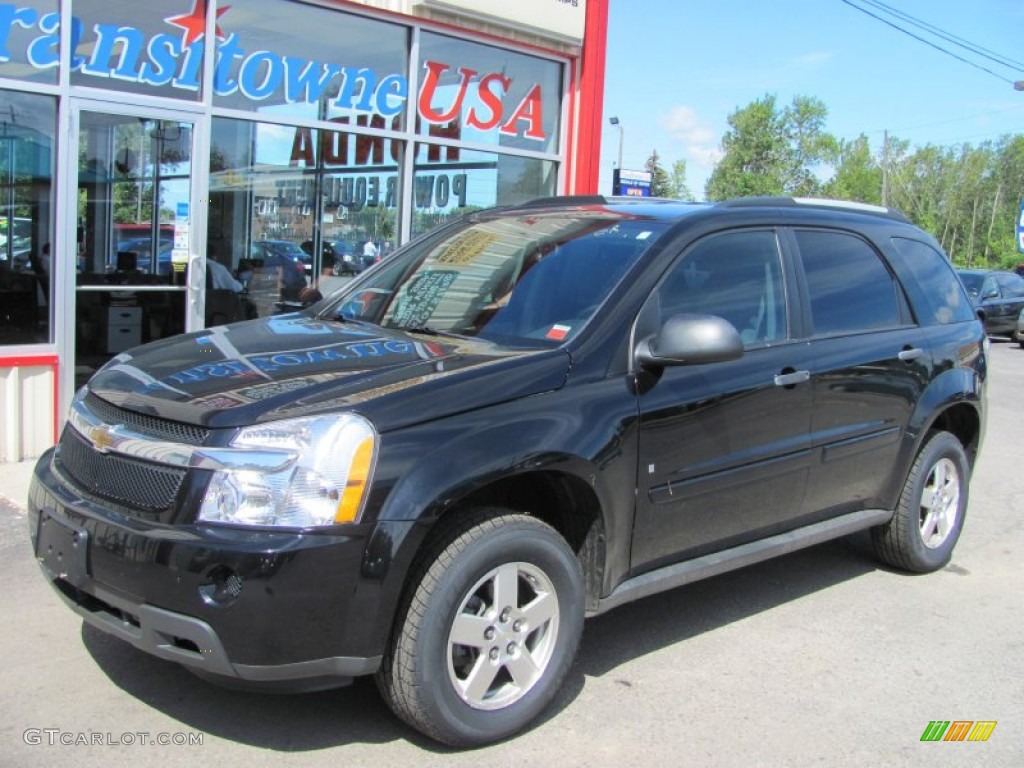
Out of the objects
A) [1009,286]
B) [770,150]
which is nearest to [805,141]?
[770,150]

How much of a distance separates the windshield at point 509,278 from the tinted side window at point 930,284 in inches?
72.2

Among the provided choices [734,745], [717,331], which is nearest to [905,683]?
[734,745]

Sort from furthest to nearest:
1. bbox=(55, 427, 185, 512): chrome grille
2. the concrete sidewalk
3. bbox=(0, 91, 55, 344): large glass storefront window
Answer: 1. bbox=(0, 91, 55, 344): large glass storefront window
2. the concrete sidewalk
3. bbox=(55, 427, 185, 512): chrome grille

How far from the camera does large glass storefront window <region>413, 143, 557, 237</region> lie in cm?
975

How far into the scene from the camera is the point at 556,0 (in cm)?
999

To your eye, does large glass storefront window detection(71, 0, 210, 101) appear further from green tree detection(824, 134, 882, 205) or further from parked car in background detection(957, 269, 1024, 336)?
green tree detection(824, 134, 882, 205)

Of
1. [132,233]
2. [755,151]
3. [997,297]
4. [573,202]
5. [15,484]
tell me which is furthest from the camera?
[755,151]

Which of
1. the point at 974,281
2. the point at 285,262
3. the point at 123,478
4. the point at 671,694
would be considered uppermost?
the point at 974,281

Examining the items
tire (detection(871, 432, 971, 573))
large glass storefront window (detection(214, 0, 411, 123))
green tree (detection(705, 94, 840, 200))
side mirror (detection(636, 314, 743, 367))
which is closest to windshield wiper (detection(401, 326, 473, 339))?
side mirror (detection(636, 314, 743, 367))

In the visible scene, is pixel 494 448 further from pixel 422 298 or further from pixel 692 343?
pixel 422 298

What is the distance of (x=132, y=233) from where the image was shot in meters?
7.62

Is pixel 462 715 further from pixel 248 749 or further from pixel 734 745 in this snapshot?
pixel 734 745

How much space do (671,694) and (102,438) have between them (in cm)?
225

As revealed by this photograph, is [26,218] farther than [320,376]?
Yes
